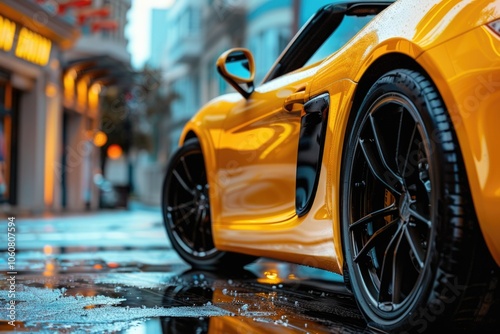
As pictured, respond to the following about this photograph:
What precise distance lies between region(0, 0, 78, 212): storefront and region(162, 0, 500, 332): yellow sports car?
15433 millimetres

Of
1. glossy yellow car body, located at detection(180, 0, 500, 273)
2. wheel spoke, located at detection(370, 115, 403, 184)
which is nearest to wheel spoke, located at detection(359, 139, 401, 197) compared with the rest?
wheel spoke, located at detection(370, 115, 403, 184)

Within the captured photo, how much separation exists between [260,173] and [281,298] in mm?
685

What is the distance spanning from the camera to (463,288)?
224 centimetres

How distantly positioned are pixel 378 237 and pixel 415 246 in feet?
0.88

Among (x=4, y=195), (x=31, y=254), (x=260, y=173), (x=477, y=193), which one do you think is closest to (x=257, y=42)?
(x=4, y=195)

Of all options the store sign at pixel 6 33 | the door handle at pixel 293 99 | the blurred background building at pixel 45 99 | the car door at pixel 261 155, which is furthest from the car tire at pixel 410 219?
the store sign at pixel 6 33

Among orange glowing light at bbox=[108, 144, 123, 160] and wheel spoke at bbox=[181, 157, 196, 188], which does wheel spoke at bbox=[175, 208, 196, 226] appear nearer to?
wheel spoke at bbox=[181, 157, 196, 188]

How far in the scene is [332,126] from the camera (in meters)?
3.09

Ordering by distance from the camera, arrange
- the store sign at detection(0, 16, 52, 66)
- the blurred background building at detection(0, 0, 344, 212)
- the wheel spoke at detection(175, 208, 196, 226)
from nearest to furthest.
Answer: the wheel spoke at detection(175, 208, 196, 226) < the store sign at detection(0, 16, 52, 66) < the blurred background building at detection(0, 0, 344, 212)

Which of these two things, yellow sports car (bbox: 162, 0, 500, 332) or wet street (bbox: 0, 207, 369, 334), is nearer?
yellow sports car (bbox: 162, 0, 500, 332)

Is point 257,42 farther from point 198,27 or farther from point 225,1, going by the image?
point 198,27

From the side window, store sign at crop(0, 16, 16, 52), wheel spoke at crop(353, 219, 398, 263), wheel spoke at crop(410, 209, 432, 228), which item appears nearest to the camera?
wheel spoke at crop(410, 209, 432, 228)

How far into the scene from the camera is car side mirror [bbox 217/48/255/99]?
4.46 metres

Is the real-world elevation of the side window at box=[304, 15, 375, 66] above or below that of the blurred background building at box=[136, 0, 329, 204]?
below
